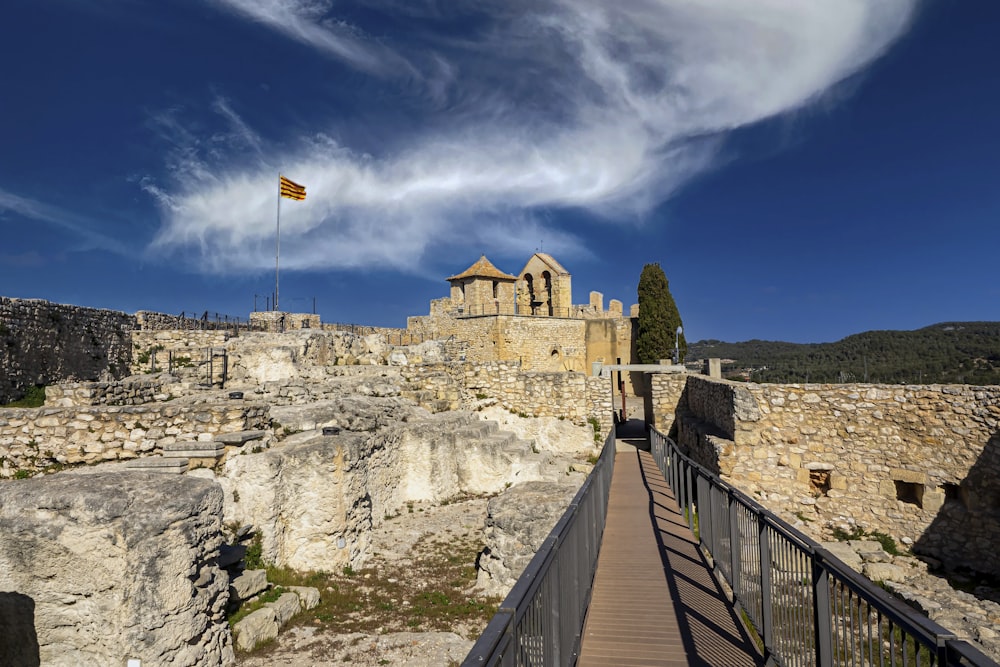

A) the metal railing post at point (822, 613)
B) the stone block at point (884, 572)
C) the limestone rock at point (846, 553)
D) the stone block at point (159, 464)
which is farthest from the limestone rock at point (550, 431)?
the metal railing post at point (822, 613)

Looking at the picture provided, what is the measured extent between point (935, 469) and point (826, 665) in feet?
29.1

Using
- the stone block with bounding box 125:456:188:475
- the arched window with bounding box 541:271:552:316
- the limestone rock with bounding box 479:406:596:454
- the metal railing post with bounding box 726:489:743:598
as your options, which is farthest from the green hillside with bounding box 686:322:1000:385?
the stone block with bounding box 125:456:188:475

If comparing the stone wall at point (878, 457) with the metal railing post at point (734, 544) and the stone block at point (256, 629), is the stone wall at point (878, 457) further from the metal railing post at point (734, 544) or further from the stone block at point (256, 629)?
the stone block at point (256, 629)

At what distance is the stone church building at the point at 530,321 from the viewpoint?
32406 millimetres

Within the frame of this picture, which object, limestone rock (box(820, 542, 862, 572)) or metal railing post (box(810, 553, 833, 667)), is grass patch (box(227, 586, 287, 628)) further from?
limestone rock (box(820, 542, 862, 572))

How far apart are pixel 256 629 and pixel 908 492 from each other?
437 inches

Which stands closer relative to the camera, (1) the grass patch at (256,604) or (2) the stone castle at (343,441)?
(2) the stone castle at (343,441)

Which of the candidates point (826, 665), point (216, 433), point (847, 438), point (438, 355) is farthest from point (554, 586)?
point (438, 355)

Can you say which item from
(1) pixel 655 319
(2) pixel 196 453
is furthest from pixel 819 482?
(1) pixel 655 319

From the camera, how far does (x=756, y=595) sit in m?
4.41

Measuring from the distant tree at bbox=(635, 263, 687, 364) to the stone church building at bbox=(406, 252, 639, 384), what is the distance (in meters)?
1.85

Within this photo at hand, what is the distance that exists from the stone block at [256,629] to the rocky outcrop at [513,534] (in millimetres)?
3029

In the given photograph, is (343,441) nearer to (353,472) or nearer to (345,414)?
(353,472)

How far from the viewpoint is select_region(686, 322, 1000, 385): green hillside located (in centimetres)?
3394
